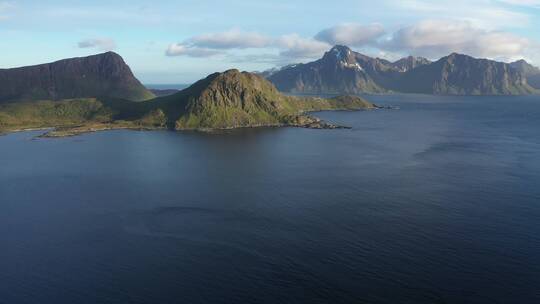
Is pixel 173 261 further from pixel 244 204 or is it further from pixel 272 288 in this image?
pixel 244 204

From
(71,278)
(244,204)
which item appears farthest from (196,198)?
(71,278)

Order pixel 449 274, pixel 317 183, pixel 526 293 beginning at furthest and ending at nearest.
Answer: pixel 317 183
pixel 449 274
pixel 526 293

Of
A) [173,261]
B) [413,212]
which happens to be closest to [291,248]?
[173,261]

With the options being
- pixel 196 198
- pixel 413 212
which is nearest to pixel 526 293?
pixel 413 212

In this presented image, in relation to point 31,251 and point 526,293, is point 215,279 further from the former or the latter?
point 526,293

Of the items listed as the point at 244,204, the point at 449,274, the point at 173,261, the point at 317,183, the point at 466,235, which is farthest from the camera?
the point at 317,183

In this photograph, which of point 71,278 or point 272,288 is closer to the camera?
point 272,288

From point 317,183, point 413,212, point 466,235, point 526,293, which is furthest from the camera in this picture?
point 317,183

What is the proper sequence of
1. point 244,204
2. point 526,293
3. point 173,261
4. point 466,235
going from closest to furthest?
1. point 526,293
2. point 173,261
3. point 466,235
4. point 244,204

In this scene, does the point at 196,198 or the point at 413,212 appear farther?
the point at 196,198
